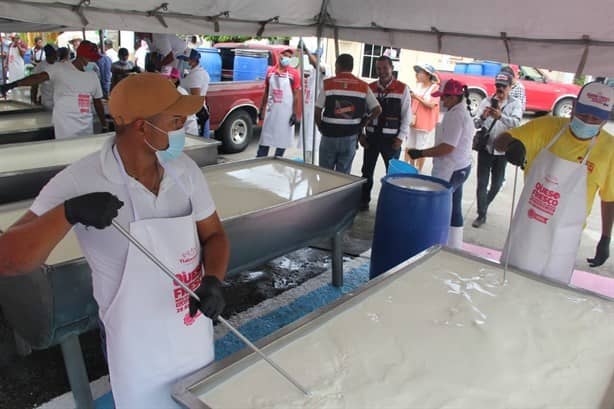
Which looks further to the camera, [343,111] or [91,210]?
[343,111]

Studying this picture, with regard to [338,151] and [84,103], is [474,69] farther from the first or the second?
[84,103]

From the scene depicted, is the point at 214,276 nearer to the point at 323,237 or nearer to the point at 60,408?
the point at 60,408

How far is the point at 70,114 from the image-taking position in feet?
16.6

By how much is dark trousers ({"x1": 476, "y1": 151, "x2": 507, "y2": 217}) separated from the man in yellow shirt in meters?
2.37

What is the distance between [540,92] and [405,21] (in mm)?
11381

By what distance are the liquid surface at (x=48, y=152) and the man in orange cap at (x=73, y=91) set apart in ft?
1.48

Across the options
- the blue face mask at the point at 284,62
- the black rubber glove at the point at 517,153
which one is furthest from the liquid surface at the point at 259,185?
the blue face mask at the point at 284,62

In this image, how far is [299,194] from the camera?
3451 mm

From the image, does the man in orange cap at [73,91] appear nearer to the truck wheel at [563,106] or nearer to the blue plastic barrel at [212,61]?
the blue plastic barrel at [212,61]

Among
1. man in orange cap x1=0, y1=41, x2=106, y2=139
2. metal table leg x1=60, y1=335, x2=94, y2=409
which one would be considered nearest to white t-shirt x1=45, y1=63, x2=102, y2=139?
man in orange cap x1=0, y1=41, x2=106, y2=139

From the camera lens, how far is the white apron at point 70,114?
5.02 metres

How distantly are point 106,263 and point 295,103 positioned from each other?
17.9 feet

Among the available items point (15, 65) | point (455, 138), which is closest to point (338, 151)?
point (455, 138)

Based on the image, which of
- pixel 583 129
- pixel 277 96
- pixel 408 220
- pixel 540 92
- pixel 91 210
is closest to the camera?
pixel 91 210
